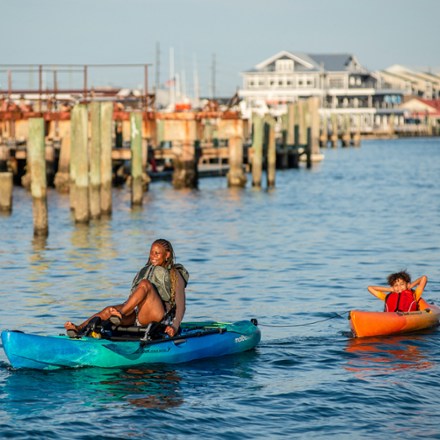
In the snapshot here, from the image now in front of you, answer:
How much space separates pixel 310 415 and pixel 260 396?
34.4 inches

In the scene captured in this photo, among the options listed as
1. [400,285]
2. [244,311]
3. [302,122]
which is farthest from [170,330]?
[302,122]

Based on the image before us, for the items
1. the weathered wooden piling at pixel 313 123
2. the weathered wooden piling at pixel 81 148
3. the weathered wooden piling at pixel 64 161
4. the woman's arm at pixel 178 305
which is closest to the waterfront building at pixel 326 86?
the weathered wooden piling at pixel 313 123

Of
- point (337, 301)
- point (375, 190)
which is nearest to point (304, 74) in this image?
point (375, 190)

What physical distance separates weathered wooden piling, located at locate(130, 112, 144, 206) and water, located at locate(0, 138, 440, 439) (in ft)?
1.71

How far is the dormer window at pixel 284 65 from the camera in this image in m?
143

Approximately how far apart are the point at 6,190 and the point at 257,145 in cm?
1380

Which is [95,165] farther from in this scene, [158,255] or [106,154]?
[158,255]

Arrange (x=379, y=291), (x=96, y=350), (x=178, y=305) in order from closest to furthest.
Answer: (x=96, y=350), (x=178, y=305), (x=379, y=291)

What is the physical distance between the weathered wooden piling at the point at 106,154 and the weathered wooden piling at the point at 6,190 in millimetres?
2809

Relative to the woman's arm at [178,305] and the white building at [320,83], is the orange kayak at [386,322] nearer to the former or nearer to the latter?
the woman's arm at [178,305]

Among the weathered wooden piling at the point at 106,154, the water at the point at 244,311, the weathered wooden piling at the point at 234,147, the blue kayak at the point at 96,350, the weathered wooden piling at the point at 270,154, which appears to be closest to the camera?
the water at the point at 244,311

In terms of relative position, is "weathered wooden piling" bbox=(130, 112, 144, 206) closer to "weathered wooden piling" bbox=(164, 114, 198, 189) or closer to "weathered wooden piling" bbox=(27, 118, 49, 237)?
"weathered wooden piling" bbox=(164, 114, 198, 189)

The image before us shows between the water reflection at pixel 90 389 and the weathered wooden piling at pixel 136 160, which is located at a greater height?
the weathered wooden piling at pixel 136 160

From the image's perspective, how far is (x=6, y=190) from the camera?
106 feet
